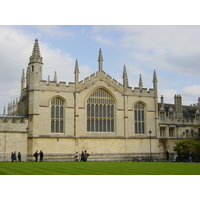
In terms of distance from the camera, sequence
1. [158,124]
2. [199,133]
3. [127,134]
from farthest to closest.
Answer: [199,133] < [158,124] < [127,134]

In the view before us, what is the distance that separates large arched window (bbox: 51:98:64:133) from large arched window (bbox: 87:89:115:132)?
288cm

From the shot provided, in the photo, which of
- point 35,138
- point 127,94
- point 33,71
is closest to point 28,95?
point 33,71

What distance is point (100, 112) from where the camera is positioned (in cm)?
3478

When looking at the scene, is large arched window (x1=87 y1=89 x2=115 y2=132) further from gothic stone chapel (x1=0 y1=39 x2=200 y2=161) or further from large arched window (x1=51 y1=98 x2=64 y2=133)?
large arched window (x1=51 y1=98 x2=64 y2=133)

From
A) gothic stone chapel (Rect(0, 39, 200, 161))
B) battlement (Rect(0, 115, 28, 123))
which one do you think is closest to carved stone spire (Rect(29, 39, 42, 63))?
gothic stone chapel (Rect(0, 39, 200, 161))

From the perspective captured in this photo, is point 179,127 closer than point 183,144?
No

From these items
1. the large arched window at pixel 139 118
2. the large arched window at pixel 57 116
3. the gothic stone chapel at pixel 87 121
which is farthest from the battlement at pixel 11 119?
the large arched window at pixel 139 118

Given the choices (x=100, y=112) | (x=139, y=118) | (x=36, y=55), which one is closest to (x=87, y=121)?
(x=100, y=112)

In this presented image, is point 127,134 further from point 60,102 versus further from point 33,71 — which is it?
point 33,71

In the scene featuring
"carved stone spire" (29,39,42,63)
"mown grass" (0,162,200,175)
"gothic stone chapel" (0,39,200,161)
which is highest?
"carved stone spire" (29,39,42,63)

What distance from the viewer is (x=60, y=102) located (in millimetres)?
33094

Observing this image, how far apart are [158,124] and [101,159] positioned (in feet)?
28.0

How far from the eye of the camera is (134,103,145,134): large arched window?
36469mm

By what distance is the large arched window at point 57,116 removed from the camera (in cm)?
3238
